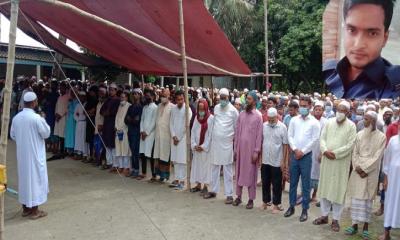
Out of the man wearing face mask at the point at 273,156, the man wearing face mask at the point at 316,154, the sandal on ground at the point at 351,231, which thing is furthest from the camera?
the man wearing face mask at the point at 316,154

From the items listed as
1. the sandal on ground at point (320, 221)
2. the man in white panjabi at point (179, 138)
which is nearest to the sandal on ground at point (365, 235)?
the sandal on ground at point (320, 221)

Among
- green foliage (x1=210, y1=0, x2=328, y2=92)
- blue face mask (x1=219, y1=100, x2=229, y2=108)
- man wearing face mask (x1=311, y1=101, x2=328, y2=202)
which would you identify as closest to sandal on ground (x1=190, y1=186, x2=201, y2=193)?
blue face mask (x1=219, y1=100, x2=229, y2=108)

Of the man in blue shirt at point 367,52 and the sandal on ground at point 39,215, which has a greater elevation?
the man in blue shirt at point 367,52

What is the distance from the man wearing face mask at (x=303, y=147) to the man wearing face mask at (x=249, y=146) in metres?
0.54

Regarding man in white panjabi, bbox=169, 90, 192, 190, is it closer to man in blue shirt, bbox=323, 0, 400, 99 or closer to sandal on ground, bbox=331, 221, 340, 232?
sandal on ground, bbox=331, 221, 340, 232

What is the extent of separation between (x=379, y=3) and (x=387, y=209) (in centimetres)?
280

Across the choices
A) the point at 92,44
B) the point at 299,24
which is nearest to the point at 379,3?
the point at 92,44

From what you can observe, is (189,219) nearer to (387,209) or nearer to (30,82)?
(387,209)

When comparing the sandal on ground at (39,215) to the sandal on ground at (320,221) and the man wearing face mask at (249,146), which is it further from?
the sandal on ground at (320,221)

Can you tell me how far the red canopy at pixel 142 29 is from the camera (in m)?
6.21

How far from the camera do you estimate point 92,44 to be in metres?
8.62

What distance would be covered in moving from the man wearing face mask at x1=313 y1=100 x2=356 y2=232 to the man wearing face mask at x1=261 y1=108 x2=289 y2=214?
657mm

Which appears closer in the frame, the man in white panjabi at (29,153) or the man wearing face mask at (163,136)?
the man in white panjabi at (29,153)

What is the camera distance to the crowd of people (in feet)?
17.0
